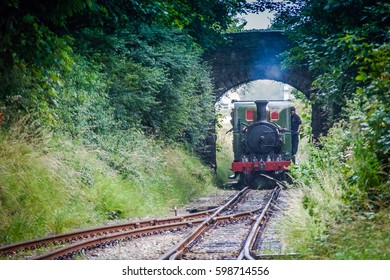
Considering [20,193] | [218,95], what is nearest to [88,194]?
[20,193]

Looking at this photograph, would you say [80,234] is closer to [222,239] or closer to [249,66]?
[222,239]

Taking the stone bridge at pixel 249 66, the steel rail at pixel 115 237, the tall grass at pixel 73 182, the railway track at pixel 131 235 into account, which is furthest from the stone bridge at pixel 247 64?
the steel rail at pixel 115 237

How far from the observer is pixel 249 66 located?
2116 centimetres

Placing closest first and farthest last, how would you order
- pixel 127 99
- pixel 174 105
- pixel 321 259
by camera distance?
pixel 321 259, pixel 127 99, pixel 174 105

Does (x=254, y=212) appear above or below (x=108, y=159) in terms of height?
below

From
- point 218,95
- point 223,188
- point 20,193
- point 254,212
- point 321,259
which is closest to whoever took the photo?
point 321,259

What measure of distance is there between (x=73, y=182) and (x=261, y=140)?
8.90m

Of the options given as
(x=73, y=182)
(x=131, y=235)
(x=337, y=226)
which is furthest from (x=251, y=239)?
(x=73, y=182)

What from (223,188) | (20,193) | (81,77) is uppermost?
(81,77)

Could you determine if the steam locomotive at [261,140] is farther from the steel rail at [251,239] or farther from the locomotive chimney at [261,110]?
the steel rail at [251,239]

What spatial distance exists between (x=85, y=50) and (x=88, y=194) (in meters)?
3.43

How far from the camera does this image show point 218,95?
2139 centimetres

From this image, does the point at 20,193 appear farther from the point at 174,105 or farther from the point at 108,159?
the point at 174,105

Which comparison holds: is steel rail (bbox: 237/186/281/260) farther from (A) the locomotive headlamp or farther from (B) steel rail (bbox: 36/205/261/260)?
(A) the locomotive headlamp
